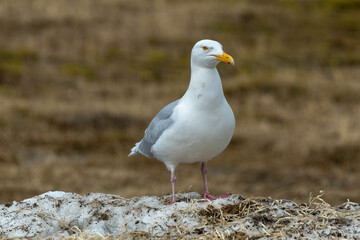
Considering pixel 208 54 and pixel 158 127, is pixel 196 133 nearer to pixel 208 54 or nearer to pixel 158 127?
pixel 158 127

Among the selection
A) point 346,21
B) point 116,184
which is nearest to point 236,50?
point 346,21

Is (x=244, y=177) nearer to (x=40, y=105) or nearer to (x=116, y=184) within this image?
(x=116, y=184)

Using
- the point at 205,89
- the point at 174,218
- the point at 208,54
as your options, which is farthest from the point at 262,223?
the point at 208,54

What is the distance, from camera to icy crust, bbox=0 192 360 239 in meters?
5.61

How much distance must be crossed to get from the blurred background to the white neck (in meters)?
7.54

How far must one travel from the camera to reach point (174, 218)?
5.90 m

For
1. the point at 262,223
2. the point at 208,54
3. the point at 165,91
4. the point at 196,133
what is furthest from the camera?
the point at 165,91

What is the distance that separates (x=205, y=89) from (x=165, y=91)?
14961 millimetres

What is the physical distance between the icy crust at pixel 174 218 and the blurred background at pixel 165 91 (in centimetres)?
719

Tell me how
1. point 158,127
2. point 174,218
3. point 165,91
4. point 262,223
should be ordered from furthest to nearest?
1. point 165,91
2. point 158,127
3. point 174,218
4. point 262,223

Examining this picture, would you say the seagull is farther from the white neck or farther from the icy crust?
the icy crust

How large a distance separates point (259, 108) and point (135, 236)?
1427cm

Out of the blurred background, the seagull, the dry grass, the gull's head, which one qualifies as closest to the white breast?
the seagull

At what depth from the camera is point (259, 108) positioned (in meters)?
19.6
